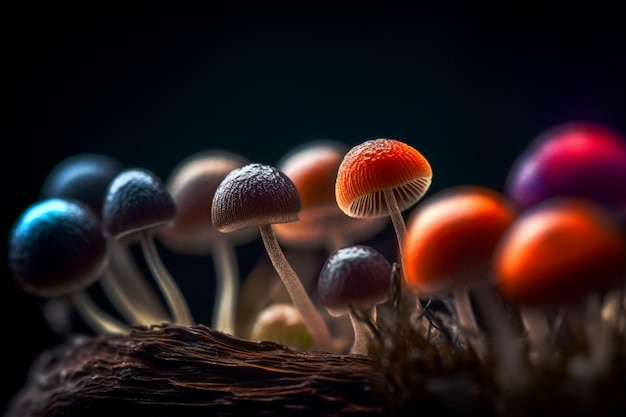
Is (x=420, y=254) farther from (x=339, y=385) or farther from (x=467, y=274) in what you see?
(x=339, y=385)

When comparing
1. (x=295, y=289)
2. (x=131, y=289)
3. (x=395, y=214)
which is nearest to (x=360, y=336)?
(x=295, y=289)

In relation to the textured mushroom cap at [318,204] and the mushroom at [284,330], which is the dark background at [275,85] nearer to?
the textured mushroom cap at [318,204]

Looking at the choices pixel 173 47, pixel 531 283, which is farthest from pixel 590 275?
pixel 173 47

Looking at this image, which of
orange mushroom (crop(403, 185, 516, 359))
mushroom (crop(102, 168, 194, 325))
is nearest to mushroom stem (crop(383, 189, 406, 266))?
orange mushroom (crop(403, 185, 516, 359))

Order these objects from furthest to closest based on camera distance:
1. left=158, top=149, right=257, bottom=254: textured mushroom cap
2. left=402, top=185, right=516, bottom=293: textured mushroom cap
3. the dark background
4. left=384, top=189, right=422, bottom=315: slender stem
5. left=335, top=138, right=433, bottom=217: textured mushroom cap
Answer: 1. the dark background
2. left=158, top=149, right=257, bottom=254: textured mushroom cap
3. left=384, top=189, right=422, bottom=315: slender stem
4. left=335, top=138, right=433, bottom=217: textured mushroom cap
5. left=402, top=185, right=516, bottom=293: textured mushroom cap

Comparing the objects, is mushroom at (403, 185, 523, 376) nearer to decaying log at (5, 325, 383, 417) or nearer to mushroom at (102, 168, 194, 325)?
decaying log at (5, 325, 383, 417)

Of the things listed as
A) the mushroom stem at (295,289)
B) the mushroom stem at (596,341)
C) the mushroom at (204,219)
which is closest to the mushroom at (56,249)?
the mushroom at (204,219)
